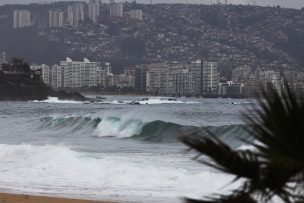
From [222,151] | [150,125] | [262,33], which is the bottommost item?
[150,125]

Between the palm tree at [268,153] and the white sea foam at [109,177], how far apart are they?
7419 millimetres

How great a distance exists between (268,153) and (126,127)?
35.1 metres

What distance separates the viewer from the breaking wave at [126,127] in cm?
3225

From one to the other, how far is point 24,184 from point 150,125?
24962mm

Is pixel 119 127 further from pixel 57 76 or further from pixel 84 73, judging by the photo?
pixel 57 76

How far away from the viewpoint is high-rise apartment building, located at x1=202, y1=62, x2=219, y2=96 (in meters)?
150

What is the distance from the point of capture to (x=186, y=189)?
12.5m

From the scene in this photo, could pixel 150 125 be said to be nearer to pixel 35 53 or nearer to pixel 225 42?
pixel 225 42

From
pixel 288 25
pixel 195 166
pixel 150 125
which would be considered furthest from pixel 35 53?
pixel 195 166

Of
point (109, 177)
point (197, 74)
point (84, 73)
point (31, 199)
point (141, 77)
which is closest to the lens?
point (31, 199)

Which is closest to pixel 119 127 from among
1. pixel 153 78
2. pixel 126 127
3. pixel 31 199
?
pixel 126 127

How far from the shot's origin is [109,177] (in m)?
14.5

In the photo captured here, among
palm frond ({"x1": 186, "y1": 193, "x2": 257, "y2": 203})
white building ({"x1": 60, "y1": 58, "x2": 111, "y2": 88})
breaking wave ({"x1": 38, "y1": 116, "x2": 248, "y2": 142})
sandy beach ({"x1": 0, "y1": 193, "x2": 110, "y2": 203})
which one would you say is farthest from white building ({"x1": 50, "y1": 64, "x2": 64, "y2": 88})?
palm frond ({"x1": 186, "y1": 193, "x2": 257, "y2": 203})

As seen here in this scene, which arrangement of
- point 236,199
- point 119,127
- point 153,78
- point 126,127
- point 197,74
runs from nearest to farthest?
point 236,199 → point 126,127 → point 119,127 → point 197,74 → point 153,78
